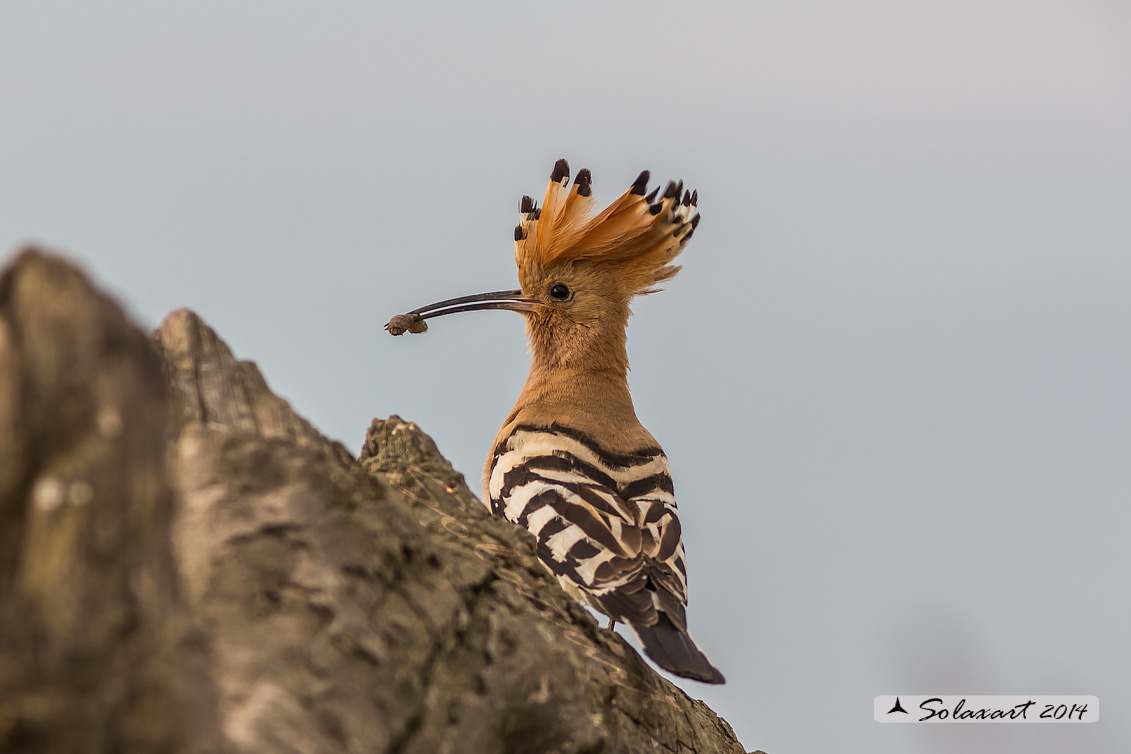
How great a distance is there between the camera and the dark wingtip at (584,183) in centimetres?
313

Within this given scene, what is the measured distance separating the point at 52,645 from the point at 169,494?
14cm

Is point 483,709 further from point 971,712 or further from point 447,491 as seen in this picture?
point 971,712

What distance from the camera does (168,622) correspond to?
2.57ft

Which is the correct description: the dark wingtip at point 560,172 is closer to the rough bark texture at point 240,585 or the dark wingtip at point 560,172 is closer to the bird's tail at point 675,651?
the rough bark texture at point 240,585

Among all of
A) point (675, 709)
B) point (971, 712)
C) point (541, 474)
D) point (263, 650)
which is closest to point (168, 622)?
point (263, 650)

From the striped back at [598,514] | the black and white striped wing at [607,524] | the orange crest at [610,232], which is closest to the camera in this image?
the black and white striped wing at [607,524]

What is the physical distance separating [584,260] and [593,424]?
2.21ft

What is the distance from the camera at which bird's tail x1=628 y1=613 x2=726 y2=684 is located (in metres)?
Answer: 1.79

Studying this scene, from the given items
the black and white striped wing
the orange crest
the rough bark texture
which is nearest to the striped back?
the black and white striped wing

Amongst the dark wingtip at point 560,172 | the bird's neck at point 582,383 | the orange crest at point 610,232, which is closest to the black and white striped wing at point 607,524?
the bird's neck at point 582,383

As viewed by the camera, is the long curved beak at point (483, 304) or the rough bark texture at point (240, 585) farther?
the long curved beak at point (483, 304)

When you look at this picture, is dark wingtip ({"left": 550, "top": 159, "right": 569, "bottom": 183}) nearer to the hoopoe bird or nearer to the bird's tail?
the hoopoe bird

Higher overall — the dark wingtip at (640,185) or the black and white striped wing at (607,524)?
the dark wingtip at (640,185)

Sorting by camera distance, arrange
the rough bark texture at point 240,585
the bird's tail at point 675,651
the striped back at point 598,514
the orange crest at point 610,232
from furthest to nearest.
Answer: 1. the orange crest at point 610,232
2. the striped back at point 598,514
3. the bird's tail at point 675,651
4. the rough bark texture at point 240,585
